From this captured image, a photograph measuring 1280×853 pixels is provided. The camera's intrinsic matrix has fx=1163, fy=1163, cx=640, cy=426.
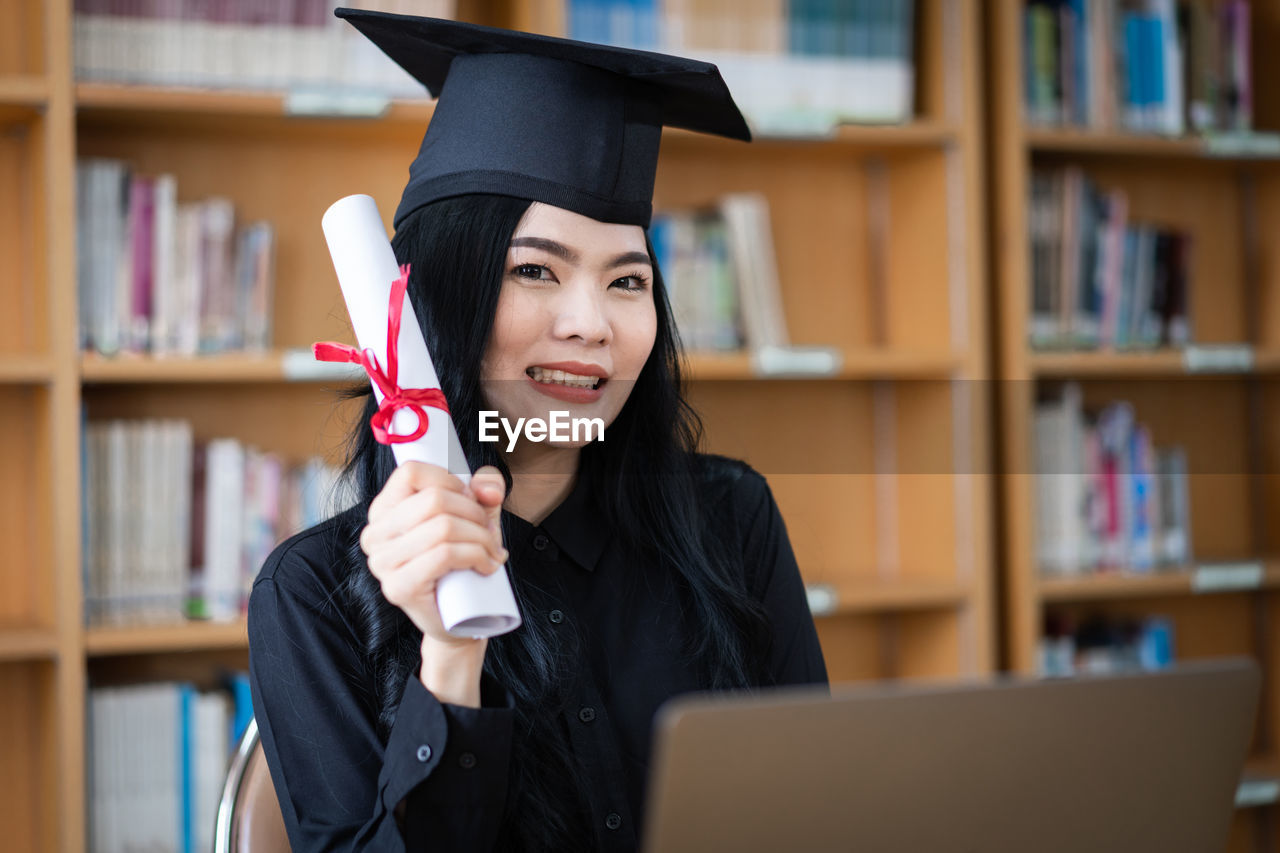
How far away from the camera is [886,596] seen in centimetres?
234

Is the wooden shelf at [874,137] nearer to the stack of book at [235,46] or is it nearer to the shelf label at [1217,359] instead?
the stack of book at [235,46]

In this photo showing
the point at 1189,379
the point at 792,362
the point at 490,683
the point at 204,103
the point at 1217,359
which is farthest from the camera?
the point at 1189,379

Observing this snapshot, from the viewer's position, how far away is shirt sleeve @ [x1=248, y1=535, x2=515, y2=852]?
2.93ft

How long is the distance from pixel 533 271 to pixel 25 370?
3.95ft

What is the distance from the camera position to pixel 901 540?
2.64 metres

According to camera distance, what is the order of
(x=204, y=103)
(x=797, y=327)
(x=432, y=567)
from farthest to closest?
(x=797, y=327)
(x=204, y=103)
(x=432, y=567)

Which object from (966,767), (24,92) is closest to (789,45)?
(24,92)

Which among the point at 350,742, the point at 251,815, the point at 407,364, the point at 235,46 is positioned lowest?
the point at 251,815

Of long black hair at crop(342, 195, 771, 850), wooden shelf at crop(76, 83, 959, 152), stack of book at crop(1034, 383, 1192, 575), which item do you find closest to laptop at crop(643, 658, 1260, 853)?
long black hair at crop(342, 195, 771, 850)

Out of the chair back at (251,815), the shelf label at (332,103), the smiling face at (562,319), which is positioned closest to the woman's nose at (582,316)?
the smiling face at (562,319)

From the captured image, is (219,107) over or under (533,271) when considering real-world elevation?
over

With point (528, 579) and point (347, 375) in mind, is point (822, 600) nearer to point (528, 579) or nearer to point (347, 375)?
point (347, 375)

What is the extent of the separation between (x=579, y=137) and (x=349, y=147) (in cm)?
135

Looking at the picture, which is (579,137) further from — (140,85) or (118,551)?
(118,551)
